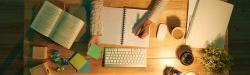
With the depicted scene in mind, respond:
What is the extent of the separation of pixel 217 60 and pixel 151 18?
1.43 ft

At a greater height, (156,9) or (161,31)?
(156,9)

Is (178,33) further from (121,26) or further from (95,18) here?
(95,18)

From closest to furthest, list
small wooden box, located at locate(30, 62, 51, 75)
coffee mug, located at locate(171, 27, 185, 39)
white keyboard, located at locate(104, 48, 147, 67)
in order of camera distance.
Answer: small wooden box, located at locate(30, 62, 51, 75) < white keyboard, located at locate(104, 48, 147, 67) < coffee mug, located at locate(171, 27, 185, 39)

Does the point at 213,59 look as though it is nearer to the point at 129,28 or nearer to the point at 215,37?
the point at 215,37

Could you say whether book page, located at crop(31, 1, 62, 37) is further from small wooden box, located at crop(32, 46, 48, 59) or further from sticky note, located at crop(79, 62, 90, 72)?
sticky note, located at crop(79, 62, 90, 72)

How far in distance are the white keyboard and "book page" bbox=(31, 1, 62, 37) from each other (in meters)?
0.32

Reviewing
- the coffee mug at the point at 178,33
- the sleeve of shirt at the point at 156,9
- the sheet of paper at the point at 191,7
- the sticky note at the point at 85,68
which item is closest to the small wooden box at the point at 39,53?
the sticky note at the point at 85,68

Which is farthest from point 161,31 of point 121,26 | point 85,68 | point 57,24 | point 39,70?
point 39,70

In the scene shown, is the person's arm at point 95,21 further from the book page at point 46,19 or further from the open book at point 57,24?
the book page at point 46,19

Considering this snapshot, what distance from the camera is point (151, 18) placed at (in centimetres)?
193

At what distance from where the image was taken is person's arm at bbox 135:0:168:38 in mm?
1922

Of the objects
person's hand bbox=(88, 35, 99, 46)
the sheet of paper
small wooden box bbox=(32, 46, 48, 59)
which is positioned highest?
the sheet of paper

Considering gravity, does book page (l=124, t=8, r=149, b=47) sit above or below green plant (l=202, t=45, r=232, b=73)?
above

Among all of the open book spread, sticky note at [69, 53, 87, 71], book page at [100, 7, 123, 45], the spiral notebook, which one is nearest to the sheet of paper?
the open book spread
